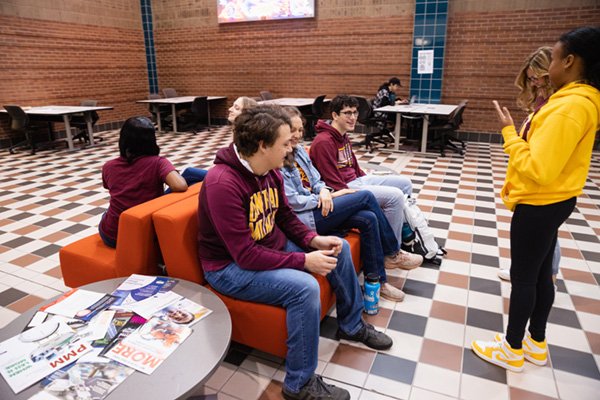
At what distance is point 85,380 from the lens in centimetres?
124

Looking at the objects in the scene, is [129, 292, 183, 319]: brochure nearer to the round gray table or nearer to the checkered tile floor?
the round gray table

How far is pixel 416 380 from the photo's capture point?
1.99 metres

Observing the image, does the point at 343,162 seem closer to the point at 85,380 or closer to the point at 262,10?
the point at 85,380

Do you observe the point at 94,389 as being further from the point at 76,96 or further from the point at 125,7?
the point at 125,7

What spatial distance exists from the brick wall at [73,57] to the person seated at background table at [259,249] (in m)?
8.12

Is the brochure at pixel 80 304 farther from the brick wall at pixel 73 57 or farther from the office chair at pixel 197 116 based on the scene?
the office chair at pixel 197 116

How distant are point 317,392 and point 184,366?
27.4 inches

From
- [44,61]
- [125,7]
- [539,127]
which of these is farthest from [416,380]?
[125,7]

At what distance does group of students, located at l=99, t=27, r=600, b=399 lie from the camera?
1575 millimetres

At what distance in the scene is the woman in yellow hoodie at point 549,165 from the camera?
5.06ft

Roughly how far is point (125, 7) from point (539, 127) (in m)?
11.0

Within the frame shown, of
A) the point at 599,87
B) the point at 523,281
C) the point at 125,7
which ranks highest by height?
the point at 125,7

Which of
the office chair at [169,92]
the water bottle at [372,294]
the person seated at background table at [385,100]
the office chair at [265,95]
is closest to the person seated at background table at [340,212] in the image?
the water bottle at [372,294]

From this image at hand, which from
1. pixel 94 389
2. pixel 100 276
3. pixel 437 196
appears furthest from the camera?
pixel 437 196
